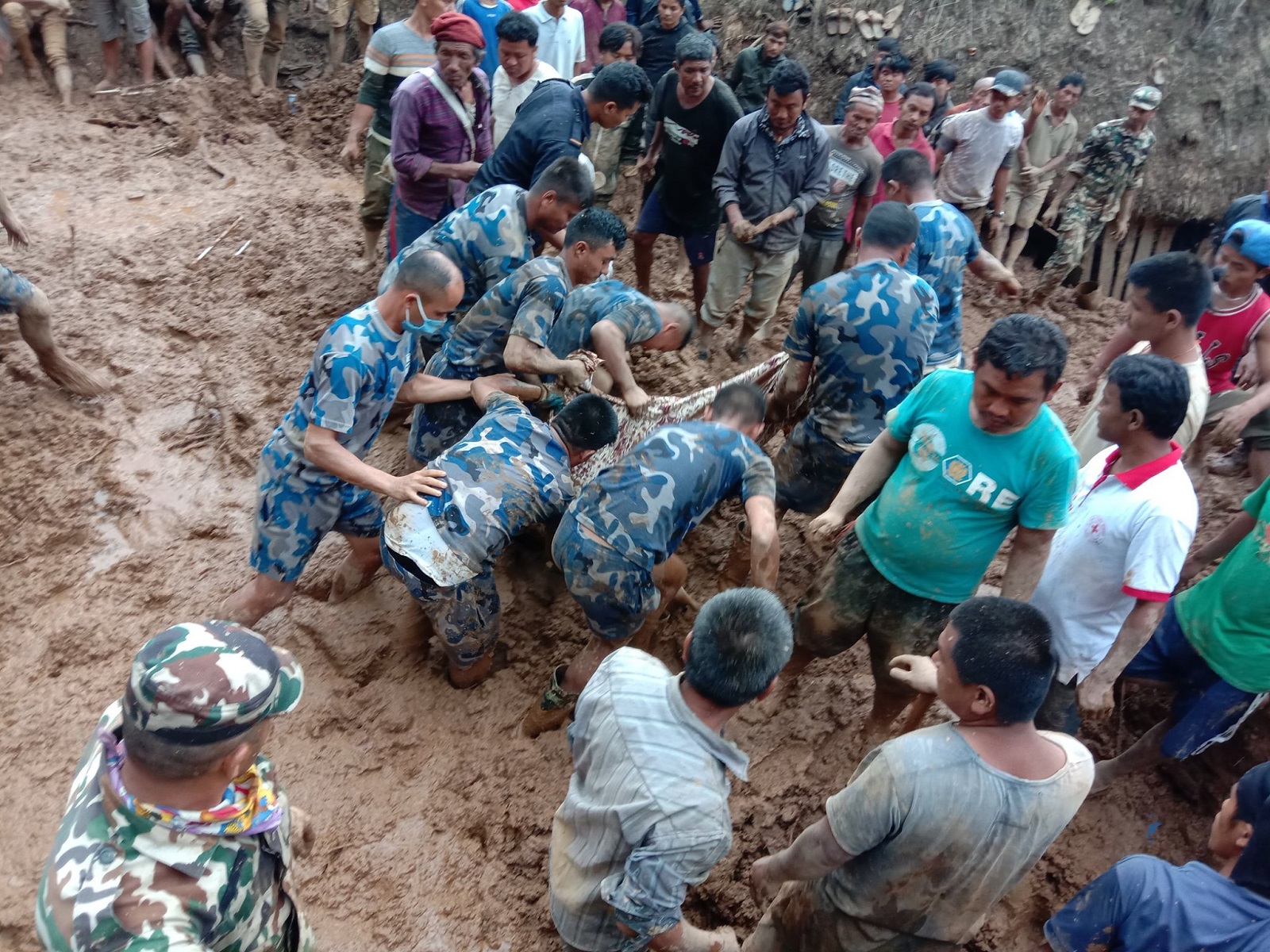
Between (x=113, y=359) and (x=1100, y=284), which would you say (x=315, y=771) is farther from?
(x=1100, y=284)

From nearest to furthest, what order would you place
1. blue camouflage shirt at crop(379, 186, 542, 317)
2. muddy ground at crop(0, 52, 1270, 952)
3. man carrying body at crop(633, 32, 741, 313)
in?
1. muddy ground at crop(0, 52, 1270, 952)
2. blue camouflage shirt at crop(379, 186, 542, 317)
3. man carrying body at crop(633, 32, 741, 313)

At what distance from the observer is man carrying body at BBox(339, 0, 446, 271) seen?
525 cm

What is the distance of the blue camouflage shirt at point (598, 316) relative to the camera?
3.48m

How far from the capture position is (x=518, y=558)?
4.16 meters

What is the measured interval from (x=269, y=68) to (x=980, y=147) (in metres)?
6.59

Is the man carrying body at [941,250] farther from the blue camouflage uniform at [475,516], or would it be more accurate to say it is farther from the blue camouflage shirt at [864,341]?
the blue camouflage uniform at [475,516]

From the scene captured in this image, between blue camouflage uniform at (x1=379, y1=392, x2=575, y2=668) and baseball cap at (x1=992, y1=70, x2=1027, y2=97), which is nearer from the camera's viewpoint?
blue camouflage uniform at (x1=379, y1=392, x2=575, y2=668)

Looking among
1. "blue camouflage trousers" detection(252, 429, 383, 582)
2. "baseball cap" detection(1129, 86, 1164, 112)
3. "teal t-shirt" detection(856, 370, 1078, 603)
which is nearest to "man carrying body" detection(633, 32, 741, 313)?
"teal t-shirt" detection(856, 370, 1078, 603)

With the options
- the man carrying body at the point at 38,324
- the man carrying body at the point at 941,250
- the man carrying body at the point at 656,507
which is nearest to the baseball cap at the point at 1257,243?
the man carrying body at the point at 941,250

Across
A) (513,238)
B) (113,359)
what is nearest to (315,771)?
(513,238)

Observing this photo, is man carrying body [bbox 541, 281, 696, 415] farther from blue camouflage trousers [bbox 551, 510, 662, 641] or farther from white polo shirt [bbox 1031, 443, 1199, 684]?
white polo shirt [bbox 1031, 443, 1199, 684]

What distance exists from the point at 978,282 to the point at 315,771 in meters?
6.79

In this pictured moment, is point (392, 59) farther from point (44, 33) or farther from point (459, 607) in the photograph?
point (44, 33)

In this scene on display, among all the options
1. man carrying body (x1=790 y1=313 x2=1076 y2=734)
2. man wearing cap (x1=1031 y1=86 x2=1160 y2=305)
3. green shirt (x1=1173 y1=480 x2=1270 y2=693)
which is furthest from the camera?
man wearing cap (x1=1031 y1=86 x2=1160 y2=305)
